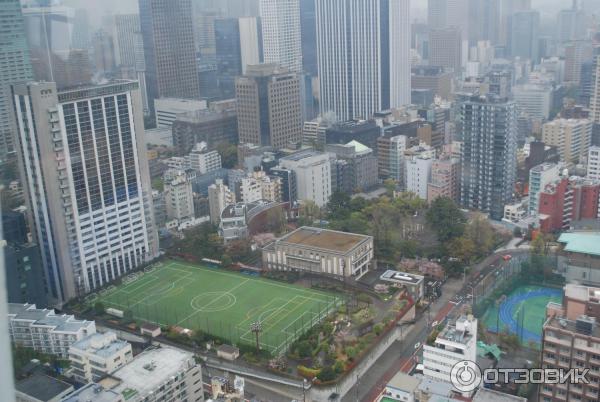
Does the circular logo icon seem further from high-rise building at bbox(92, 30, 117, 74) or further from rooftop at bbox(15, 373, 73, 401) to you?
high-rise building at bbox(92, 30, 117, 74)

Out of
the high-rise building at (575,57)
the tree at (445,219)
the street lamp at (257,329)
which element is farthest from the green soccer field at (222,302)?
the high-rise building at (575,57)

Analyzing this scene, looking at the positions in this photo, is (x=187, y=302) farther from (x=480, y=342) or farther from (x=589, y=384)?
(x=589, y=384)

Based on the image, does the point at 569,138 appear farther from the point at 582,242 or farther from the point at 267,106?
the point at 267,106

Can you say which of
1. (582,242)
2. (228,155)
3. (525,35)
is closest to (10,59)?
(228,155)

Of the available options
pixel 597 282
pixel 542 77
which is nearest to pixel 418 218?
pixel 597 282

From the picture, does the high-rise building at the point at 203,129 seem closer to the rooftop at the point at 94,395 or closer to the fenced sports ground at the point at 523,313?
the fenced sports ground at the point at 523,313
